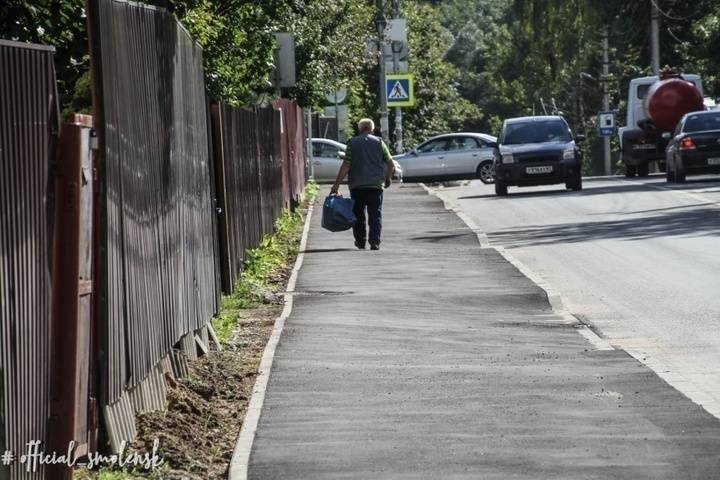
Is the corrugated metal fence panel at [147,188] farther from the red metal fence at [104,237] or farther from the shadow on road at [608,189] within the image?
the shadow on road at [608,189]

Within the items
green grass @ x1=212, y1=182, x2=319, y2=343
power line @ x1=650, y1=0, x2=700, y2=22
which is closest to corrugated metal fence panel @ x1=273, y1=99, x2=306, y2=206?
green grass @ x1=212, y1=182, x2=319, y2=343

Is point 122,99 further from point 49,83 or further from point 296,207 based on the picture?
point 296,207

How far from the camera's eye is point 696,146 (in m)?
36.7

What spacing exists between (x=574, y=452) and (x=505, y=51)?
96.2m

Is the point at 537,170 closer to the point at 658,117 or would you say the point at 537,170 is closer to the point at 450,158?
the point at 658,117

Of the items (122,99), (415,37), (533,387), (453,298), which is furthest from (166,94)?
(415,37)

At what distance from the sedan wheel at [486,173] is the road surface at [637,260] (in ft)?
31.8

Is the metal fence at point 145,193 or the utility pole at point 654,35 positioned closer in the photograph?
the metal fence at point 145,193

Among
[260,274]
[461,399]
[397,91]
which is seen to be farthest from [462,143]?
[461,399]

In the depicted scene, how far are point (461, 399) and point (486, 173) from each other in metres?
37.6

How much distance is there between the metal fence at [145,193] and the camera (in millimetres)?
7094

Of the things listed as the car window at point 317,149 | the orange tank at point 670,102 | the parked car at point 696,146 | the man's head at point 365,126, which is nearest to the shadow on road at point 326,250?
the man's head at point 365,126

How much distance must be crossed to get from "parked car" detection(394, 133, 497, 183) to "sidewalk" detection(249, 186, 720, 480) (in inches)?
1234

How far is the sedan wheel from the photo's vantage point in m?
46.2
